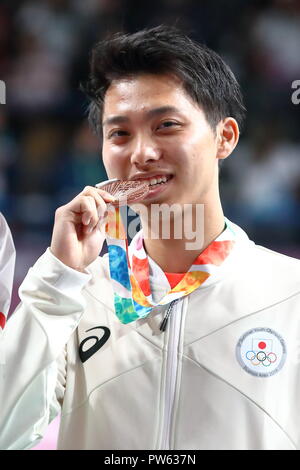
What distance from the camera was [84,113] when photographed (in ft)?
8.58

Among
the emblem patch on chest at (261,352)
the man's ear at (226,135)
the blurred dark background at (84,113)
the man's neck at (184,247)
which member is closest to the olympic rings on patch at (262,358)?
the emblem patch on chest at (261,352)

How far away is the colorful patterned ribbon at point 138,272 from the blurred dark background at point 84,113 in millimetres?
906

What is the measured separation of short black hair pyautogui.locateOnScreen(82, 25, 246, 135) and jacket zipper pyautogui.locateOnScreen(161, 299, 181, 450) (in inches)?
19.5

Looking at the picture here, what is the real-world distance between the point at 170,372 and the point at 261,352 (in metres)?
0.21

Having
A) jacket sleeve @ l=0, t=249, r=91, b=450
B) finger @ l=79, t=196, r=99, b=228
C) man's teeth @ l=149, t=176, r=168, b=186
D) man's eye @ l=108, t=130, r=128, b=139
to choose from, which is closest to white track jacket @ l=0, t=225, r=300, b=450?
jacket sleeve @ l=0, t=249, r=91, b=450

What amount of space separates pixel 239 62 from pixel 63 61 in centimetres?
71

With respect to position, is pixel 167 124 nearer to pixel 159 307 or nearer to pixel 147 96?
pixel 147 96

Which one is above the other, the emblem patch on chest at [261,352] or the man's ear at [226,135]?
the man's ear at [226,135]

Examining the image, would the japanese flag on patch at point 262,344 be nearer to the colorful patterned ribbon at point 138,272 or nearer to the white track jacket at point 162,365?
the white track jacket at point 162,365

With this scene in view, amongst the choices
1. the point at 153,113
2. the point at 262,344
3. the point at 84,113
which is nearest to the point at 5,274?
the point at 153,113

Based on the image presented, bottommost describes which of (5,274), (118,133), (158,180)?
(5,274)

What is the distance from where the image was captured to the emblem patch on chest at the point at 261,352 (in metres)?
1.46

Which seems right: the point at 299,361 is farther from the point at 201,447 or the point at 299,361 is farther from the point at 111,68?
the point at 111,68

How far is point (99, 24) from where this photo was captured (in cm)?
Result: 272
